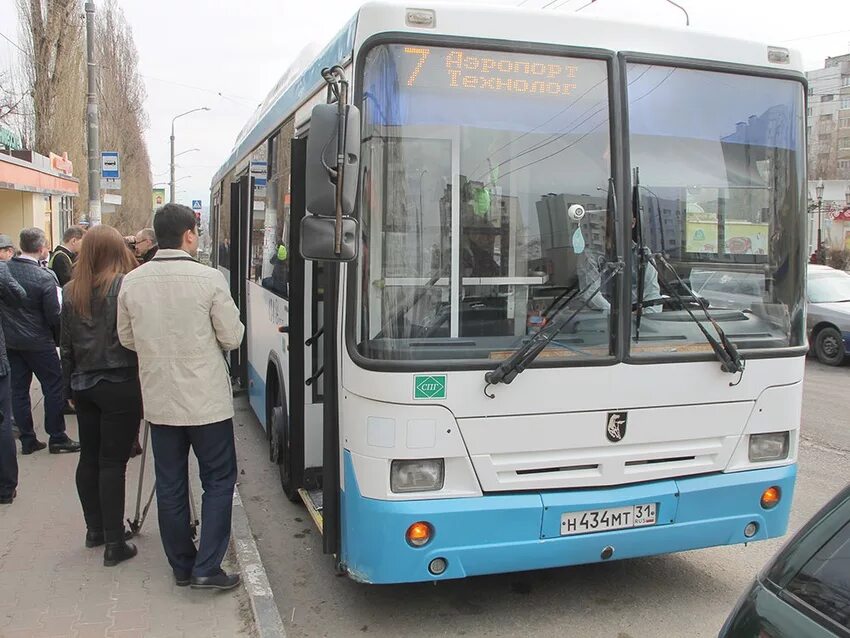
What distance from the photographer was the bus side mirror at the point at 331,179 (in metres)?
3.22

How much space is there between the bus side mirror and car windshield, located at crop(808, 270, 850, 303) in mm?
12660

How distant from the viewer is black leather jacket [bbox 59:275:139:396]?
162 inches

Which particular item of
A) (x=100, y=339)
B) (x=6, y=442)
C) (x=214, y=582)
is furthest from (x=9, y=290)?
(x=214, y=582)

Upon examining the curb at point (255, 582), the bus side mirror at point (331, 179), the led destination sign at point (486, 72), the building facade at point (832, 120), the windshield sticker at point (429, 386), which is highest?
the building facade at point (832, 120)

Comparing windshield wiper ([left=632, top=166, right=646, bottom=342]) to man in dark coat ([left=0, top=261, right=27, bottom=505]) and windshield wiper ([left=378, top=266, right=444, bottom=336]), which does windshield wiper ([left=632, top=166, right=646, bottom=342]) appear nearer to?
windshield wiper ([left=378, top=266, right=444, bottom=336])

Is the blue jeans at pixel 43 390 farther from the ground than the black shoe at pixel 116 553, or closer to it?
farther from the ground

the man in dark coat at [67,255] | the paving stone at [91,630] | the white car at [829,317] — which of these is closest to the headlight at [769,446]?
the paving stone at [91,630]

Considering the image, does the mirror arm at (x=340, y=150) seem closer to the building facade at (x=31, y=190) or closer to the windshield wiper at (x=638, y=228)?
the windshield wiper at (x=638, y=228)

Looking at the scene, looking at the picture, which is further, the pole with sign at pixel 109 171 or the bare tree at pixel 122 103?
the bare tree at pixel 122 103

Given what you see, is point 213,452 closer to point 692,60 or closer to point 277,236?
point 277,236

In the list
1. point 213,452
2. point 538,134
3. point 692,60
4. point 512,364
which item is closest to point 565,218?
point 538,134

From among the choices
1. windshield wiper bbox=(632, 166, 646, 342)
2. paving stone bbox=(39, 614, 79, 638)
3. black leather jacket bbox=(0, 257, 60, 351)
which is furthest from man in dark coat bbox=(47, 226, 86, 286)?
windshield wiper bbox=(632, 166, 646, 342)

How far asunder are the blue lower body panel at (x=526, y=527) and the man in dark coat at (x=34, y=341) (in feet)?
12.8

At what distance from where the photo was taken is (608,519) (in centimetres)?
366
